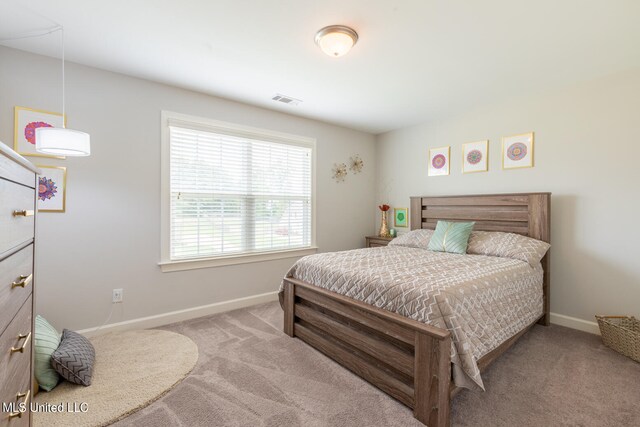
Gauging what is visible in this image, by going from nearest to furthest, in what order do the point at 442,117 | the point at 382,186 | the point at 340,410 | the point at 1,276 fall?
the point at 1,276 < the point at 340,410 < the point at 442,117 < the point at 382,186

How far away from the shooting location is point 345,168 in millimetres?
4379

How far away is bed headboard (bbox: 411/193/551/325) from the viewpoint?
2.92m

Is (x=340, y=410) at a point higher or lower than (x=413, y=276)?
lower

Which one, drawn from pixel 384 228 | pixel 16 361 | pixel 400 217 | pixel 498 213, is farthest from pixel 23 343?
pixel 400 217

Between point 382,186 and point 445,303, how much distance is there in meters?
3.18

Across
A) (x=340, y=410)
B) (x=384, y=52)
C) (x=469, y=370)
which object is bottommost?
(x=340, y=410)

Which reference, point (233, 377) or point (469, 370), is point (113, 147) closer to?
point (233, 377)

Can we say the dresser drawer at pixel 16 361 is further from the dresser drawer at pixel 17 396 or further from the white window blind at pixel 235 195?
the white window blind at pixel 235 195

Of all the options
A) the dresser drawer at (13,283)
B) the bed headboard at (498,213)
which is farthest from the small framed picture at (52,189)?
the bed headboard at (498,213)

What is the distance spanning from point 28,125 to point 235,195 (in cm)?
174

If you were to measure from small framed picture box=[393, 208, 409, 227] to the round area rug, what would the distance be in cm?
305

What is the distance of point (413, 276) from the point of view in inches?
79.2

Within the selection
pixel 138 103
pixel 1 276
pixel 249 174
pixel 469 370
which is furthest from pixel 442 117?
pixel 1 276

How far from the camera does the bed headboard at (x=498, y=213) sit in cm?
292
